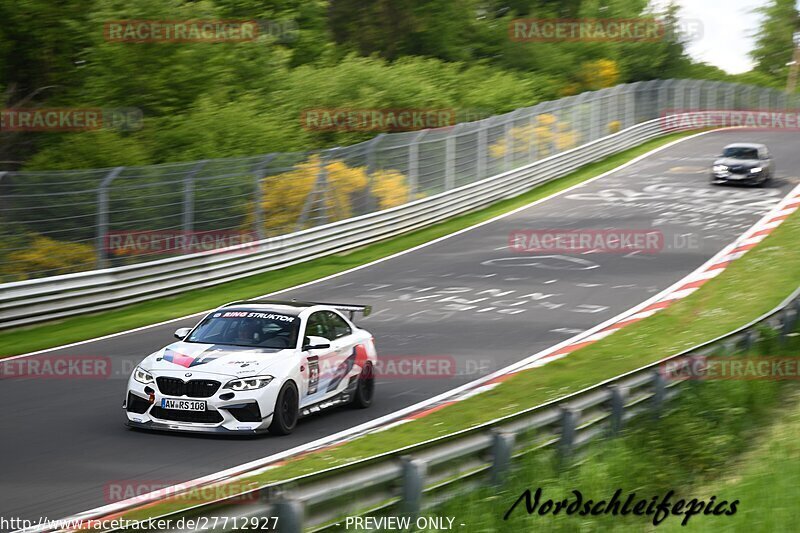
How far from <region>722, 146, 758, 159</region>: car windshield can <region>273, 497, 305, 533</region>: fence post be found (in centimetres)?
3301

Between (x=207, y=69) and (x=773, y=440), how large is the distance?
2650 centimetres

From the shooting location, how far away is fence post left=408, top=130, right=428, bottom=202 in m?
28.3

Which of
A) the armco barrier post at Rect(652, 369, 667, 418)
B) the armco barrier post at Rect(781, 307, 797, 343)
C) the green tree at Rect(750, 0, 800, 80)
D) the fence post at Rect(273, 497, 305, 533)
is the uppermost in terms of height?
the green tree at Rect(750, 0, 800, 80)

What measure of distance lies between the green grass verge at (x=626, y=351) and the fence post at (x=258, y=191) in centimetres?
904

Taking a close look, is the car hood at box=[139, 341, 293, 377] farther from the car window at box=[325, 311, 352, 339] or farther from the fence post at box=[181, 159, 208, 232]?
the fence post at box=[181, 159, 208, 232]

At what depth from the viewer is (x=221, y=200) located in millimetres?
22125

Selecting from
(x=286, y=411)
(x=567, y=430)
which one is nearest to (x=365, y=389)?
(x=286, y=411)

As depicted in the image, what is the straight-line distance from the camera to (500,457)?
24.6 feet

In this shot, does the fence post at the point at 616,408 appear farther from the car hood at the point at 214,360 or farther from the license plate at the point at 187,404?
the license plate at the point at 187,404

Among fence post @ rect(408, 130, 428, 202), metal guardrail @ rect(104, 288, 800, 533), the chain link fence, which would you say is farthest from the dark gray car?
metal guardrail @ rect(104, 288, 800, 533)

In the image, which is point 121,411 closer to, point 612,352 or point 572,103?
point 612,352

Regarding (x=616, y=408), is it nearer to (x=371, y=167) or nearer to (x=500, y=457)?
(x=500, y=457)

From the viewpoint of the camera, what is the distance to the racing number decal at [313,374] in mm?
11648

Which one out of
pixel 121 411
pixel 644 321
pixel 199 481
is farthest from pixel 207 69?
pixel 199 481
